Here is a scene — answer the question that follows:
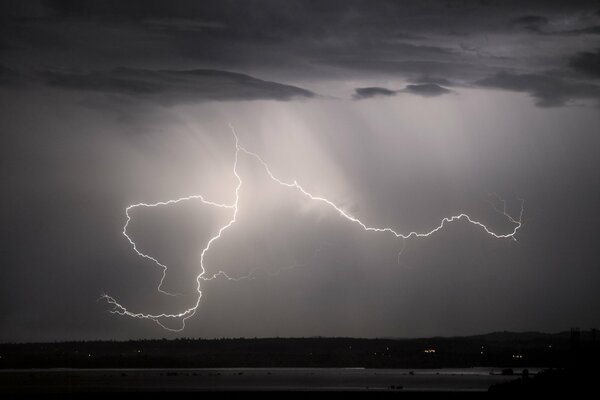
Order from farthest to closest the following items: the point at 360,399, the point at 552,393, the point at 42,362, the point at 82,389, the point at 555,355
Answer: the point at 42,362 → the point at 555,355 → the point at 82,389 → the point at 360,399 → the point at 552,393

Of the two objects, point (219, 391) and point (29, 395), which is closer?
point (29, 395)

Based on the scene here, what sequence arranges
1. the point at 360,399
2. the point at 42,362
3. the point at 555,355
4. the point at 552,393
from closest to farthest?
the point at 552,393
the point at 360,399
the point at 555,355
the point at 42,362

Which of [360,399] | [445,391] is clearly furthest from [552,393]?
[445,391]

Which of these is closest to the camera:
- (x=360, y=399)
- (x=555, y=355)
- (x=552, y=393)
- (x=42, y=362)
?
(x=552, y=393)

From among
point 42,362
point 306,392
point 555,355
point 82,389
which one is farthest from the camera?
point 42,362

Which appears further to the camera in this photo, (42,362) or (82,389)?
(42,362)

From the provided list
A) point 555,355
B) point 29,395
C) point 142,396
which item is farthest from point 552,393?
point 555,355

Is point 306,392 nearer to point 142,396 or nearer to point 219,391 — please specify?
point 219,391

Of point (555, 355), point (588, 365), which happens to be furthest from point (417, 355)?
point (588, 365)

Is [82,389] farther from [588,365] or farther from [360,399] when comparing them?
[588,365]
